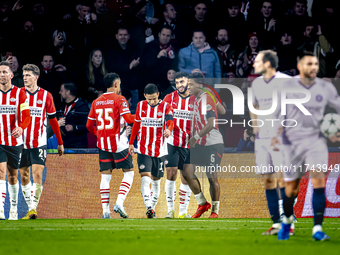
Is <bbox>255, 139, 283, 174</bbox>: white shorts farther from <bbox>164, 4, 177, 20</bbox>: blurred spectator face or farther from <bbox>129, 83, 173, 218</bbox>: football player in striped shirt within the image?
<bbox>164, 4, 177, 20</bbox>: blurred spectator face

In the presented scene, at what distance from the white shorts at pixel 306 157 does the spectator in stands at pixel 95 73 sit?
5864mm

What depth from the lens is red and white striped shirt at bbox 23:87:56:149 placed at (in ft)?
23.5

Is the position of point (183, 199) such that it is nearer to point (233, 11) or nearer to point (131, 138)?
point (131, 138)

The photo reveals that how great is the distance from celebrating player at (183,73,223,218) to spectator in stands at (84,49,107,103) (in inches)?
97.0

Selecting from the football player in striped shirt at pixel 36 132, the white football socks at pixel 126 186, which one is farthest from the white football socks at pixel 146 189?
the football player in striped shirt at pixel 36 132

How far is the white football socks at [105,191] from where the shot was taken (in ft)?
24.0

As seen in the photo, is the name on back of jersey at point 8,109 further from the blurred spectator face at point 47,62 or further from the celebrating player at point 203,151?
the blurred spectator face at point 47,62

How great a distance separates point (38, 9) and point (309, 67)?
7.94 meters

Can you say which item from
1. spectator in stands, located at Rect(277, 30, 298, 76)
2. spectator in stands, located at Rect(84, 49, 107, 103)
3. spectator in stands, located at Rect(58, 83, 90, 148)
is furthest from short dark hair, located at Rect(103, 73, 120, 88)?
spectator in stands, located at Rect(277, 30, 298, 76)

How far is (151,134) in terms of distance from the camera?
297 inches

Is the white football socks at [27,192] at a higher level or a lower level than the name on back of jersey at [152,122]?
lower

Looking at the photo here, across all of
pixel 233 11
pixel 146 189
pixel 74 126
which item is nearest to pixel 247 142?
pixel 146 189

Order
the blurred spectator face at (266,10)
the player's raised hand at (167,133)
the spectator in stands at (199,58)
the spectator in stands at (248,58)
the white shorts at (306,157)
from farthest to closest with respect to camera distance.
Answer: the blurred spectator face at (266,10)
the spectator in stands at (248,58)
the spectator in stands at (199,58)
the player's raised hand at (167,133)
the white shorts at (306,157)

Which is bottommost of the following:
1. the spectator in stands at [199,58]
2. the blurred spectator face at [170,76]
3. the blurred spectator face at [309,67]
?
the blurred spectator face at [309,67]
